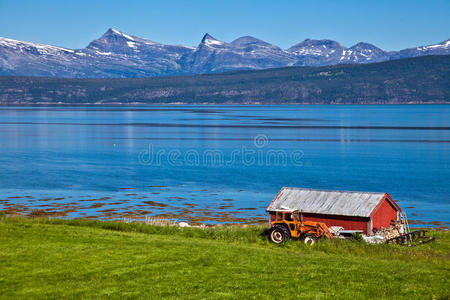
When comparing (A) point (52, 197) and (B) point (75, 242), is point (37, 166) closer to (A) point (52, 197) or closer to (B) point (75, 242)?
(A) point (52, 197)

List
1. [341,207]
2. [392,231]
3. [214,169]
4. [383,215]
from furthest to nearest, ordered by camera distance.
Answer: [214,169] < [392,231] < [383,215] < [341,207]

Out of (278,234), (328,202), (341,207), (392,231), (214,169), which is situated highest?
(328,202)

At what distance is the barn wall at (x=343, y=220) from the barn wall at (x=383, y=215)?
3.05 feet

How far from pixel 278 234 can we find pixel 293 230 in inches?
39.2

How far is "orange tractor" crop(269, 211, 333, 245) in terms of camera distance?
34.1 metres

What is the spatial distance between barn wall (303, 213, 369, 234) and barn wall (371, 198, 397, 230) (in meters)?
0.93

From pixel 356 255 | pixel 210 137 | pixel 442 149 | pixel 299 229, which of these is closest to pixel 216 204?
pixel 299 229

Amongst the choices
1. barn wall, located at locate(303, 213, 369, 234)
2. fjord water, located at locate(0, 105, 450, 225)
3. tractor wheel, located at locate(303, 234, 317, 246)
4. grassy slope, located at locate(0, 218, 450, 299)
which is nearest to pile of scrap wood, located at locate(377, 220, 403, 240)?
barn wall, located at locate(303, 213, 369, 234)

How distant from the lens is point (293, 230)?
3466 centimetres

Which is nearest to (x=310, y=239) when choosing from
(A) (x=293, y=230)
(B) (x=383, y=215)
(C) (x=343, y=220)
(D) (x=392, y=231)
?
(A) (x=293, y=230)

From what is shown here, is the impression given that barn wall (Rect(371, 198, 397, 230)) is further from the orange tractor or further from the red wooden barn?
the orange tractor

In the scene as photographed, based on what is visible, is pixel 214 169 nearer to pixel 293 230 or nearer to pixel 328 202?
pixel 328 202

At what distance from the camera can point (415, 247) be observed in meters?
35.4

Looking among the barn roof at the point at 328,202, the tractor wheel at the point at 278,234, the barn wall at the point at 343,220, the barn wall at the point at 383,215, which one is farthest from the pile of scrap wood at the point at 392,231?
the tractor wheel at the point at 278,234
